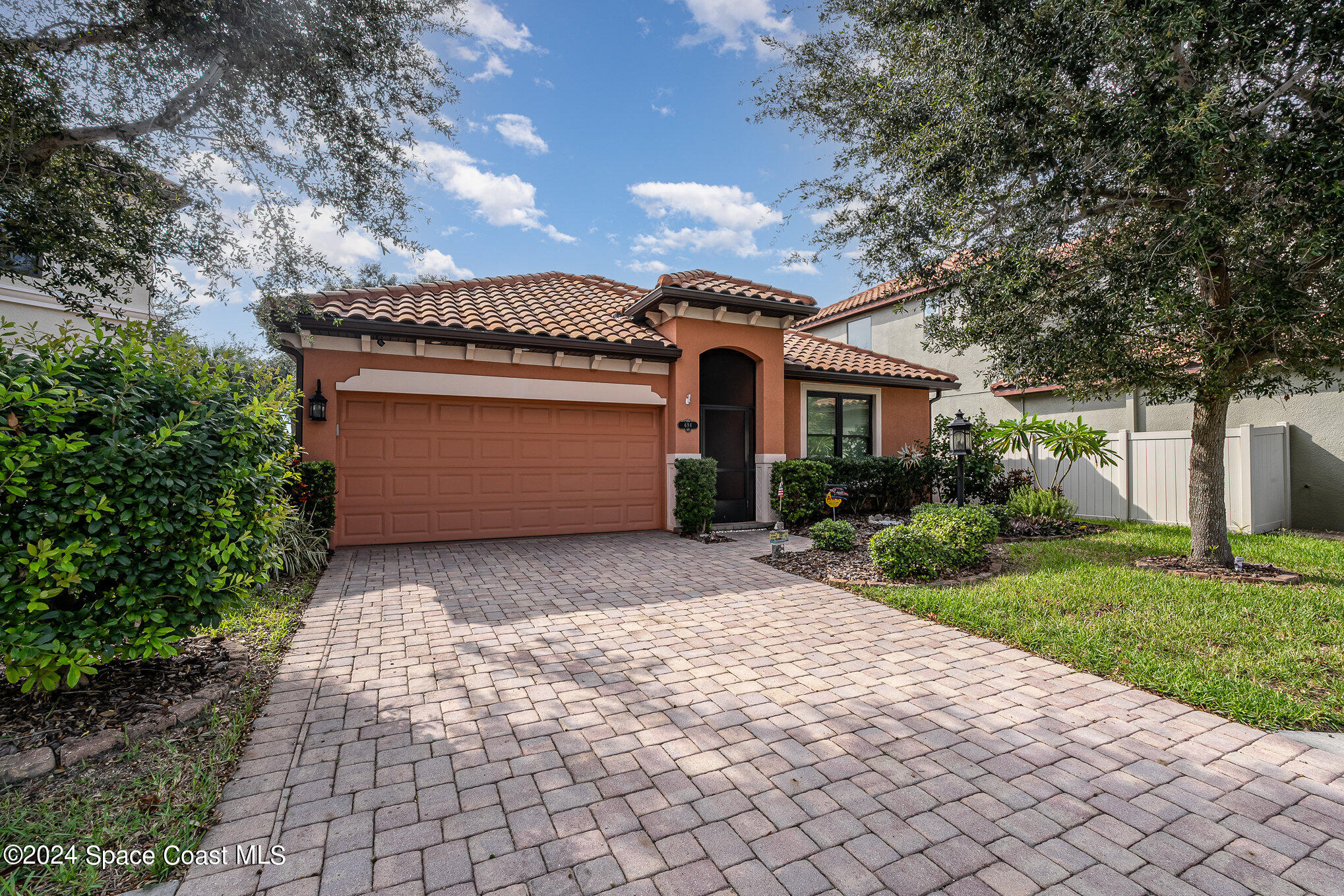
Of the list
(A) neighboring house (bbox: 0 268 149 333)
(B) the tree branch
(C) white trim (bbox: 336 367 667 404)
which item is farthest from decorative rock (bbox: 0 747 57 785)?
(A) neighboring house (bbox: 0 268 149 333)

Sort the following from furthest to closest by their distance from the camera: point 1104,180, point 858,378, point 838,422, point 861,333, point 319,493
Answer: point 861,333 < point 838,422 < point 858,378 < point 319,493 < point 1104,180

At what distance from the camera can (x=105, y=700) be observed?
132 inches

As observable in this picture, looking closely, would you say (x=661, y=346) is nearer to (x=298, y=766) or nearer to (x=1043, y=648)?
(x=1043, y=648)

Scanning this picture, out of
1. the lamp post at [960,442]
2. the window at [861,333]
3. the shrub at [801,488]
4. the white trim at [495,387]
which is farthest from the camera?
the window at [861,333]

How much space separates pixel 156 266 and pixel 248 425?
12.5 ft

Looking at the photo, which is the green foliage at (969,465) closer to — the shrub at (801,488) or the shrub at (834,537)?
the shrub at (801,488)

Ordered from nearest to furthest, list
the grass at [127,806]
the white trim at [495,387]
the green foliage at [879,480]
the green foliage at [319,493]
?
the grass at [127,806] → the green foliage at [319,493] → the white trim at [495,387] → the green foliage at [879,480]

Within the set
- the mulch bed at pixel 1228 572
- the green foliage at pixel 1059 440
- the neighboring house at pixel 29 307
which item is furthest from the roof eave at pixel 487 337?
the mulch bed at pixel 1228 572

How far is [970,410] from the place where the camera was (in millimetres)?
17219

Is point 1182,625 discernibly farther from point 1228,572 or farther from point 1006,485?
point 1006,485

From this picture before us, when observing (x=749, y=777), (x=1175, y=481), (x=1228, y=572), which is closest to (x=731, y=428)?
(x=1228, y=572)

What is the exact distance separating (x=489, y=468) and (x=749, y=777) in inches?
312

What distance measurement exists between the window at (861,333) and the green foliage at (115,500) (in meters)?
18.8

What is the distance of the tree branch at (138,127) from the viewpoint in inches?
197
